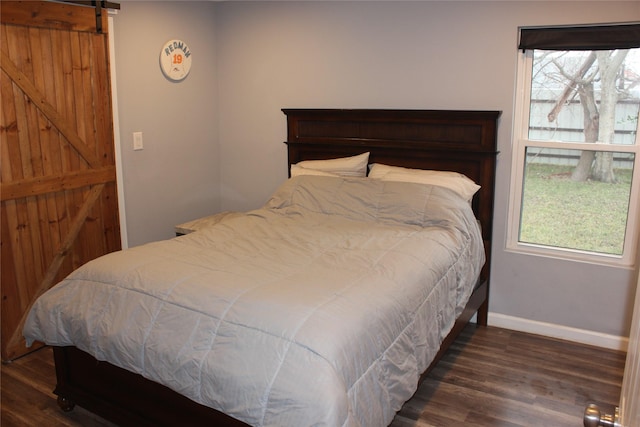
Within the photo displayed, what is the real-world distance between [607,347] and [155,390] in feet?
8.74

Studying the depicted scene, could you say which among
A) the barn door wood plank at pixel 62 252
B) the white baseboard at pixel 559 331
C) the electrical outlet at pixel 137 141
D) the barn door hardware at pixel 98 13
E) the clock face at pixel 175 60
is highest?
the barn door hardware at pixel 98 13

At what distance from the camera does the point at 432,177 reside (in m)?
3.46

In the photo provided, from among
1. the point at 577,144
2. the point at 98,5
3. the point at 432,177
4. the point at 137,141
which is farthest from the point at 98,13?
the point at 577,144

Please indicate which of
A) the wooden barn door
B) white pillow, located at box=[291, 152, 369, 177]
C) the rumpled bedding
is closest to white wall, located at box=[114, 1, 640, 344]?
the wooden barn door

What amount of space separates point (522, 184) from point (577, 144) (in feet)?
1.31

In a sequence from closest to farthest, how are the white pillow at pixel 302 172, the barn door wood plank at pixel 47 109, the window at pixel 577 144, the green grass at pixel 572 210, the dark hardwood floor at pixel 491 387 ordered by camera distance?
the dark hardwood floor at pixel 491 387 → the barn door wood plank at pixel 47 109 → the window at pixel 577 144 → the green grass at pixel 572 210 → the white pillow at pixel 302 172

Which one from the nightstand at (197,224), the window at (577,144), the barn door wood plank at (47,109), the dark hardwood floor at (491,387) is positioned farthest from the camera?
the nightstand at (197,224)

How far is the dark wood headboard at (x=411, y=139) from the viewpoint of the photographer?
347cm

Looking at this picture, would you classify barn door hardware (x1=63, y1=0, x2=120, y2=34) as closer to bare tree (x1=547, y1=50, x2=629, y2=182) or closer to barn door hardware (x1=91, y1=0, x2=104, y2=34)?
barn door hardware (x1=91, y1=0, x2=104, y2=34)

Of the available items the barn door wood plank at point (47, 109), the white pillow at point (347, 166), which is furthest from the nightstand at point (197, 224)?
the white pillow at point (347, 166)

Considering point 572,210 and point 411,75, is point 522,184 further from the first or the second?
point 411,75

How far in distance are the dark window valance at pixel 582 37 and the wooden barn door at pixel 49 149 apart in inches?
103

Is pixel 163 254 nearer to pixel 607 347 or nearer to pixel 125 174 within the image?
pixel 125 174

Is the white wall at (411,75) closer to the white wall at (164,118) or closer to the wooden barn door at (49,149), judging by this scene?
the white wall at (164,118)
